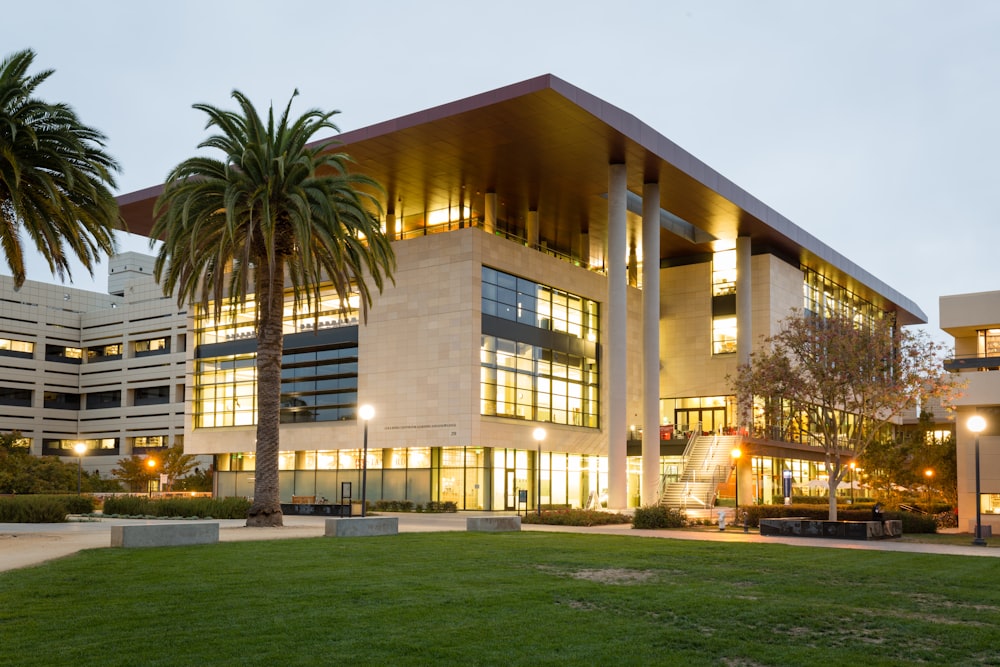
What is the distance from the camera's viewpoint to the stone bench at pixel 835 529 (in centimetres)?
3254

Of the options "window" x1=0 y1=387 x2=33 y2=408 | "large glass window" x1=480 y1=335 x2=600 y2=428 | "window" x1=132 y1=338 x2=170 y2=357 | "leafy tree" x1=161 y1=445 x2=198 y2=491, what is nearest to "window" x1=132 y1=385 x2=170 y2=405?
"window" x1=132 y1=338 x2=170 y2=357

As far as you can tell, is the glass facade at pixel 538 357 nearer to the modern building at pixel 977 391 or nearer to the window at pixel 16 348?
the modern building at pixel 977 391

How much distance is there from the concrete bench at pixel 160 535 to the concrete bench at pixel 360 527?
4138 millimetres

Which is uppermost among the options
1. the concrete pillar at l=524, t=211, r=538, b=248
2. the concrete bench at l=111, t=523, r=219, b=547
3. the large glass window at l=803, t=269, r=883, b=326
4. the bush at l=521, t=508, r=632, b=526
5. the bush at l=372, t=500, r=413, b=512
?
the concrete pillar at l=524, t=211, r=538, b=248

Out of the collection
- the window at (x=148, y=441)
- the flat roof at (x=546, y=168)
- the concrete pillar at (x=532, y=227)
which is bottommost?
the window at (x=148, y=441)

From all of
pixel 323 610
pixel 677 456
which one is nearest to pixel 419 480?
pixel 677 456

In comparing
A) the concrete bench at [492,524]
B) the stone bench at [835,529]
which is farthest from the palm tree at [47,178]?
the stone bench at [835,529]

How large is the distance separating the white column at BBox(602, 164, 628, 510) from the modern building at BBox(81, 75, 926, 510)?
4.8 inches

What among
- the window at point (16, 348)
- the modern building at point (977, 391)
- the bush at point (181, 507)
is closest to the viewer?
the modern building at point (977, 391)

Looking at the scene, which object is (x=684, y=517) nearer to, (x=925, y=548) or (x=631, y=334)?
(x=925, y=548)

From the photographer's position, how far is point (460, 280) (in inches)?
2120

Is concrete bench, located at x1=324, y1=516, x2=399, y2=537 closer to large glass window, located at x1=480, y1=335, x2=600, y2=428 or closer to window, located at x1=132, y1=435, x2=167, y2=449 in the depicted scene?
large glass window, located at x1=480, y1=335, x2=600, y2=428

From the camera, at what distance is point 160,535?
75.3 ft

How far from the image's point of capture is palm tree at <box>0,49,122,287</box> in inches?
1031
